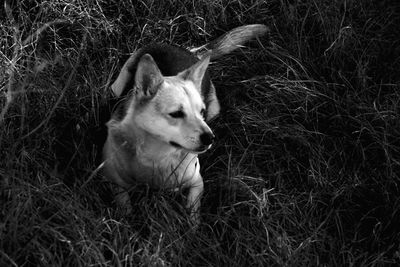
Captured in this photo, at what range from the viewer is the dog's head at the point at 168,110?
3.64 m

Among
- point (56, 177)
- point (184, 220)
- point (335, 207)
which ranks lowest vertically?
point (335, 207)

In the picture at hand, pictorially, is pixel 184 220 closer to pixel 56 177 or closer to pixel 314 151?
pixel 56 177

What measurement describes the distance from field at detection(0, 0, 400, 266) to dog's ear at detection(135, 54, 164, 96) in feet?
1.20

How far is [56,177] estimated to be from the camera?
133 inches

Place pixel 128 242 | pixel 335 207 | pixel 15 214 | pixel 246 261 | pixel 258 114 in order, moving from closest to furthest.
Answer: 1. pixel 15 214
2. pixel 128 242
3. pixel 246 261
4. pixel 335 207
5. pixel 258 114

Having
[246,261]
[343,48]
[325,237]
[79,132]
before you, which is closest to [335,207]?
[325,237]

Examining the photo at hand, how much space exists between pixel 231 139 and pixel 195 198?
23.3 inches

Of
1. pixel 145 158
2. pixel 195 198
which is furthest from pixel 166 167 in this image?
pixel 195 198

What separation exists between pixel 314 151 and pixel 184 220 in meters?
0.99

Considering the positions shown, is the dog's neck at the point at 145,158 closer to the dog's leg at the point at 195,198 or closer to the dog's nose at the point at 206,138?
the dog's leg at the point at 195,198

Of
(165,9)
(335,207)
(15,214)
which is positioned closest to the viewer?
(15,214)

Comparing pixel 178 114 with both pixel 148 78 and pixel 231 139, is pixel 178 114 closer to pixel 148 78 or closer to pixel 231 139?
pixel 148 78

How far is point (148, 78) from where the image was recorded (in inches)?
150

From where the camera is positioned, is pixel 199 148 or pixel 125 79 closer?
pixel 199 148
